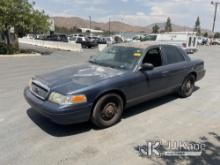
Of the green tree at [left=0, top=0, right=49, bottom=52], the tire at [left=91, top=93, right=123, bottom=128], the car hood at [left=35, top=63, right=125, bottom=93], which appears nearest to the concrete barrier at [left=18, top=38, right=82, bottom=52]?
the green tree at [left=0, top=0, right=49, bottom=52]

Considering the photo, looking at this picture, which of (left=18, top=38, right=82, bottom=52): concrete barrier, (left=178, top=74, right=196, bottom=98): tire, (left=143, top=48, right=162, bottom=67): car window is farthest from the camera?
(left=18, top=38, right=82, bottom=52): concrete barrier

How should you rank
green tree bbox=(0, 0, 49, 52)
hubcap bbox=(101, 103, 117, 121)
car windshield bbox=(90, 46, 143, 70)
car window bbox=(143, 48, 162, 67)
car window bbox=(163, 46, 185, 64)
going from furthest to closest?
green tree bbox=(0, 0, 49, 52) < car window bbox=(163, 46, 185, 64) < car window bbox=(143, 48, 162, 67) < car windshield bbox=(90, 46, 143, 70) < hubcap bbox=(101, 103, 117, 121)

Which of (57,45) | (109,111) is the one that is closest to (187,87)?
(109,111)

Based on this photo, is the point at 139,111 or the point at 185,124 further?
the point at 139,111

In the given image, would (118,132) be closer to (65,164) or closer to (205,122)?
(65,164)

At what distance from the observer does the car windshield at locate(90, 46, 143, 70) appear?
15.7 feet

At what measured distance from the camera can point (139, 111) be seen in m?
5.13

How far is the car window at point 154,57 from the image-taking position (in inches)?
197

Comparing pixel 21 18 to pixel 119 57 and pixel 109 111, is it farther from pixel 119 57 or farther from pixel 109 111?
pixel 109 111

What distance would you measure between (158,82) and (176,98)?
57.2 inches

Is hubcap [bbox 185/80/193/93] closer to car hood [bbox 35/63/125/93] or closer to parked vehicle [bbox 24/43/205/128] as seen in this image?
parked vehicle [bbox 24/43/205/128]

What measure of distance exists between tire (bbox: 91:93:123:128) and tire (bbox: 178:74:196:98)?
2445mm

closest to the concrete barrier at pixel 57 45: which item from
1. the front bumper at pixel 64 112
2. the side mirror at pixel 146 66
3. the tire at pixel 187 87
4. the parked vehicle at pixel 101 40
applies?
the parked vehicle at pixel 101 40

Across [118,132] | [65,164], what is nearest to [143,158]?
[118,132]
